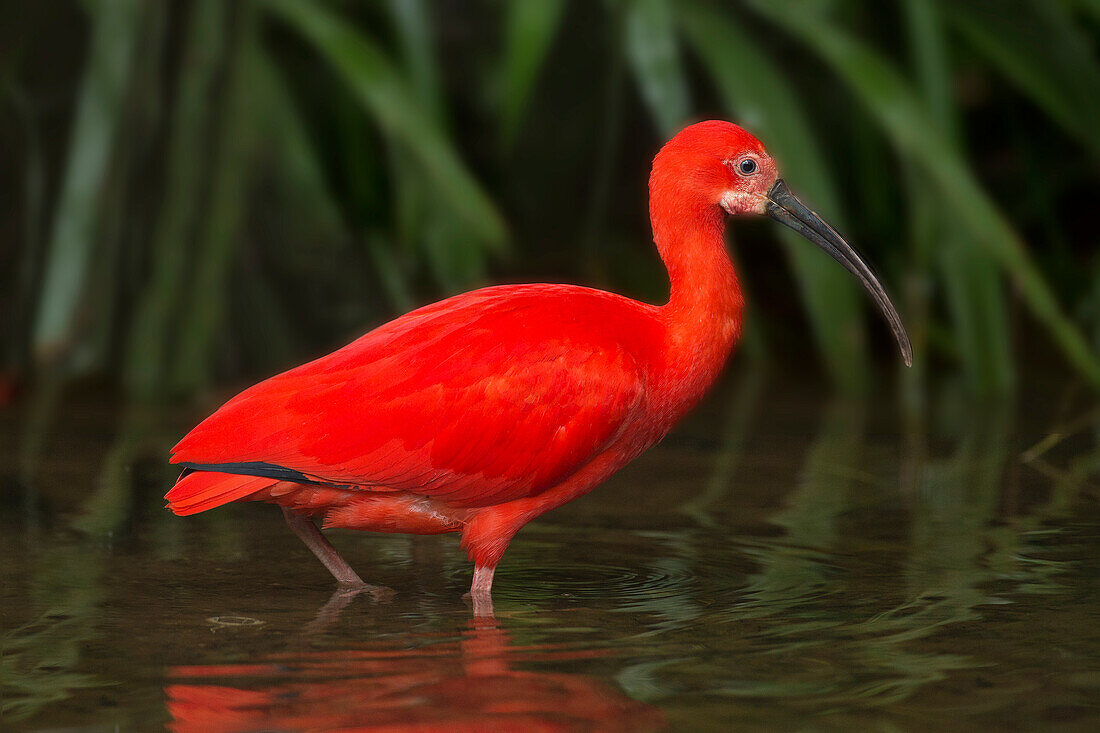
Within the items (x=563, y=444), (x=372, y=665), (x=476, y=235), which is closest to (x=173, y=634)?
(x=372, y=665)

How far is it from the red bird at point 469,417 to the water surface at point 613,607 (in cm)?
25

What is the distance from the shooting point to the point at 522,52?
745 centimetres

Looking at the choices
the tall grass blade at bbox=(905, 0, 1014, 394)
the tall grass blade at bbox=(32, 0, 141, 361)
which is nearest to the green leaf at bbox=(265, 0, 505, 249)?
the tall grass blade at bbox=(32, 0, 141, 361)

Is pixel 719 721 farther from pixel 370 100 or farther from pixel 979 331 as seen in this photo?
pixel 979 331

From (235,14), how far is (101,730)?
5.61m

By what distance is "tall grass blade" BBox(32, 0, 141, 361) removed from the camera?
7.92m

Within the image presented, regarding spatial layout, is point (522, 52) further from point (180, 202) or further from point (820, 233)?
point (820, 233)

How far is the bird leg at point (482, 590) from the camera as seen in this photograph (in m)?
4.29

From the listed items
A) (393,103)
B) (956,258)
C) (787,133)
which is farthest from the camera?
(956,258)

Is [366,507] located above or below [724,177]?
below

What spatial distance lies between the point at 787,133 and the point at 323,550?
391 centimetres

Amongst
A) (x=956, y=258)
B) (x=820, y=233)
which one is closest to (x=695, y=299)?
(x=820, y=233)

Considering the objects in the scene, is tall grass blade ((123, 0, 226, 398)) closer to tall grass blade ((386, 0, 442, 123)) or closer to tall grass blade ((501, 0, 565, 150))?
tall grass blade ((386, 0, 442, 123))

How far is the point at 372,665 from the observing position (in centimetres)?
367
